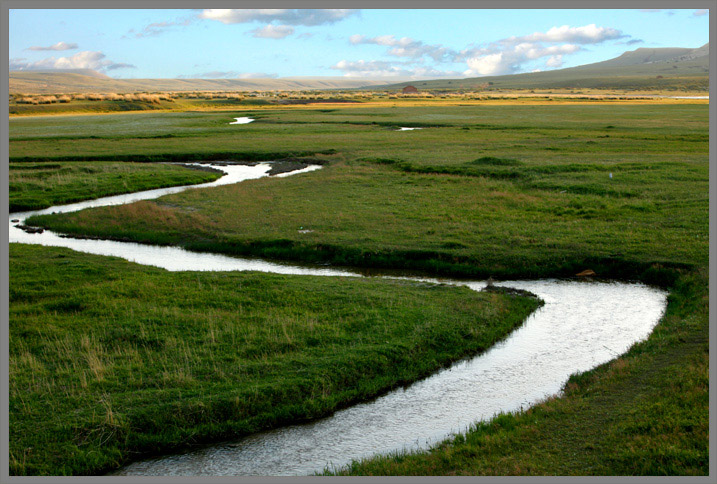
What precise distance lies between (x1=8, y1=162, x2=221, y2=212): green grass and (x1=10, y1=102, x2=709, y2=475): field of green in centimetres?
512

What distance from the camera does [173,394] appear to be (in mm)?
12375

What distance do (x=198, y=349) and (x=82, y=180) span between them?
3258 centimetres

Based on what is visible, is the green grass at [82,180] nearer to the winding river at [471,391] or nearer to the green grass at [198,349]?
the green grass at [198,349]

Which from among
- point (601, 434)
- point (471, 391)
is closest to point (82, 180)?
point (471, 391)

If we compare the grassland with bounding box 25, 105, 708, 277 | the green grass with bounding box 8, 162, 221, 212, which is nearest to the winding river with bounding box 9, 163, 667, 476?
the grassland with bounding box 25, 105, 708, 277

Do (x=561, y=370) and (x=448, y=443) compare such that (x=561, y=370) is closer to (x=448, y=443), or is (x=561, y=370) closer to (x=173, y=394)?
(x=448, y=443)

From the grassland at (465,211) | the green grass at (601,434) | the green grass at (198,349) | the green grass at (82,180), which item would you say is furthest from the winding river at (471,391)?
the green grass at (82,180)

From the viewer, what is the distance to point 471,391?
13.6 metres

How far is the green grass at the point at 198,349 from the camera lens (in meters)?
11.4

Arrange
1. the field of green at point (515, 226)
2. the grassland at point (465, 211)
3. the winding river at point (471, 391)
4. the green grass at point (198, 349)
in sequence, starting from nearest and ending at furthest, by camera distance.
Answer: the field of green at point (515, 226), the winding river at point (471, 391), the green grass at point (198, 349), the grassland at point (465, 211)

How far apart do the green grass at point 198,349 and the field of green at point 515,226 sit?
3373mm

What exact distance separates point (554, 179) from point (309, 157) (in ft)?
75.6

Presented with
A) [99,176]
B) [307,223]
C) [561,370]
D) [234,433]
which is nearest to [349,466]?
[234,433]

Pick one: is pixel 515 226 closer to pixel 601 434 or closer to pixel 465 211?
pixel 465 211
